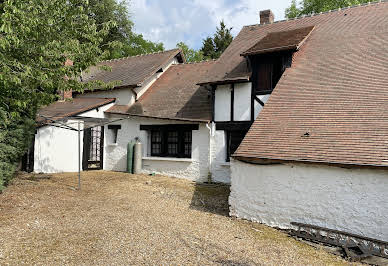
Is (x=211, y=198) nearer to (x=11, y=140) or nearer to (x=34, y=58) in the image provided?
(x=11, y=140)

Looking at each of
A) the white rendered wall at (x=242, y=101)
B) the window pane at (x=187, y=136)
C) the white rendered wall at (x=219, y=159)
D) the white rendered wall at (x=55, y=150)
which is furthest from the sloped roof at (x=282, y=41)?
the white rendered wall at (x=55, y=150)

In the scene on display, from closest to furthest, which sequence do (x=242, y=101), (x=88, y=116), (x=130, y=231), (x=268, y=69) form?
1. (x=130, y=231)
2. (x=268, y=69)
3. (x=242, y=101)
4. (x=88, y=116)

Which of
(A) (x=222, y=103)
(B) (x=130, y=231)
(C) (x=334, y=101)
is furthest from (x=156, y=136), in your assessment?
(C) (x=334, y=101)

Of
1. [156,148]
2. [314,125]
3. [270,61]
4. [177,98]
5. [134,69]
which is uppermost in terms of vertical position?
[134,69]

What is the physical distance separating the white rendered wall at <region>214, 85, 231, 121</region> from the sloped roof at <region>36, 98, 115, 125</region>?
610 centimetres

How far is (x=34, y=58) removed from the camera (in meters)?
8.82

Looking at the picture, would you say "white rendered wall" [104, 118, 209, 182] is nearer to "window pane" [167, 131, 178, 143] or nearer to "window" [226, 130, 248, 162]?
"window pane" [167, 131, 178, 143]

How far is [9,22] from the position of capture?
6.13 m

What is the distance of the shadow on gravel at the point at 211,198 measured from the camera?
8.95 meters

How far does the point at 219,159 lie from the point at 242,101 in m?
2.52

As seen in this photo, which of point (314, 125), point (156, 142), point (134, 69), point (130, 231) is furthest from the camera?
point (134, 69)

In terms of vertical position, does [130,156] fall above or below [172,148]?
below

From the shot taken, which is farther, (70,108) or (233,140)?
(70,108)

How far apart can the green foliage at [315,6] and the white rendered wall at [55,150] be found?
22.5 meters
